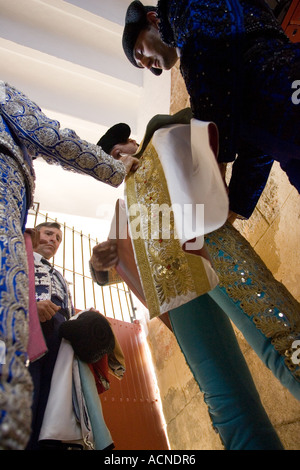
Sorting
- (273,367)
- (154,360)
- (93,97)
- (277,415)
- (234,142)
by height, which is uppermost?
(234,142)

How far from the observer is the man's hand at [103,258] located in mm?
1307

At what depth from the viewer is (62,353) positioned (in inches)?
54.1

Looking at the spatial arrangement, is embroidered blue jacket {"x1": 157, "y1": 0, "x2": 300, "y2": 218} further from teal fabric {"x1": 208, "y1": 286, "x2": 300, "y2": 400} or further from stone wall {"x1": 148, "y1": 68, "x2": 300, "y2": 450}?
stone wall {"x1": 148, "y1": 68, "x2": 300, "y2": 450}

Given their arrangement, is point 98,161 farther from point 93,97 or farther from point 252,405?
point 93,97

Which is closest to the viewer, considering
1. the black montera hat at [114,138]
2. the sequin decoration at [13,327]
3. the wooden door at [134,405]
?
the sequin decoration at [13,327]

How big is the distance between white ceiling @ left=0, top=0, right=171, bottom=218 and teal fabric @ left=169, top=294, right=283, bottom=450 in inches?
98.0

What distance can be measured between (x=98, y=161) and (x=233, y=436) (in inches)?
34.9

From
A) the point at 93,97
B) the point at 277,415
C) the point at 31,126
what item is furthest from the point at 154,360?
the point at 93,97

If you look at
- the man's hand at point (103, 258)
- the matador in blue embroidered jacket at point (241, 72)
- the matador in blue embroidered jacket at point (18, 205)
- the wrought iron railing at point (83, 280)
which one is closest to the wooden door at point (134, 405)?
the wrought iron railing at point (83, 280)

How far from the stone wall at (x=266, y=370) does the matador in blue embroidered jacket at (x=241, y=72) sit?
29.0 inches

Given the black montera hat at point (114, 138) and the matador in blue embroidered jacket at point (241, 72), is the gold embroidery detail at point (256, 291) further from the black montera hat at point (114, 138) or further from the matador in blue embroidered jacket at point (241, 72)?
the black montera hat at point (114, 138)

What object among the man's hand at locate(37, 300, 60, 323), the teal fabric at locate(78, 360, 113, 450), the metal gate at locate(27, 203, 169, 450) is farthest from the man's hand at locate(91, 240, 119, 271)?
the metal gate at locate(27, 203, 169, 450)

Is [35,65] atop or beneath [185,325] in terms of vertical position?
beneath

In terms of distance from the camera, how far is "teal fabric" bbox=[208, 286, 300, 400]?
0.73 m
